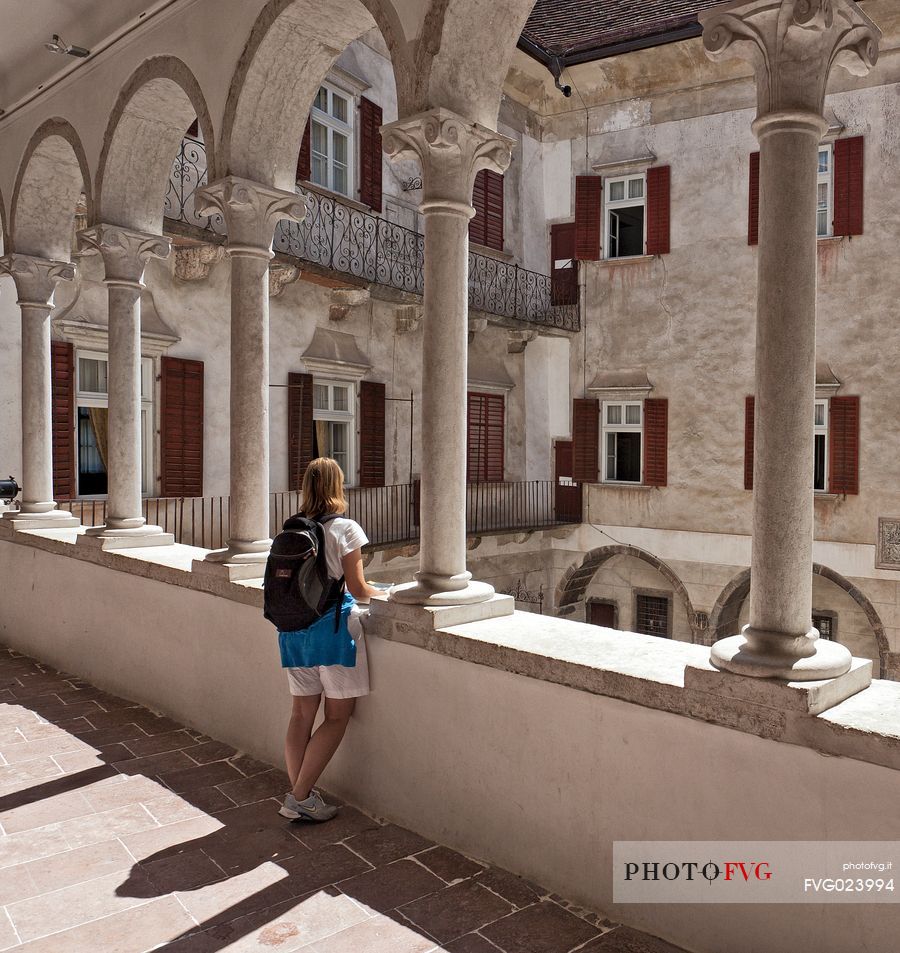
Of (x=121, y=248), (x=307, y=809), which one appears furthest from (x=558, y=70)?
(x=307, y=809)

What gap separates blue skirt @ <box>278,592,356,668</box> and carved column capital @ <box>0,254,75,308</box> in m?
4.95

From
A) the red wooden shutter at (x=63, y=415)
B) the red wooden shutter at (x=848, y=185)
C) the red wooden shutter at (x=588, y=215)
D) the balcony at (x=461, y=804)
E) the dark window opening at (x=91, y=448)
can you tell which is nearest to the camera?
the balcony at (x=461, y=804)

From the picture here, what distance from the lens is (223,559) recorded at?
481cm

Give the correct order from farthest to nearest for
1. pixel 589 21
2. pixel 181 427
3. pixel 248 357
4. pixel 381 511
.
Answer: pixel 589 21 < pixel 381 511 < pixel 181 427 < pixel 248 357

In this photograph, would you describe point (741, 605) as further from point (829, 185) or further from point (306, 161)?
point (306, 161)

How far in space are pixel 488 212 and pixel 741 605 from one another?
7.86 meters

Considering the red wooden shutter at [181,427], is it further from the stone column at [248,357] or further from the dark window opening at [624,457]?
the dark window opening at [624,457]

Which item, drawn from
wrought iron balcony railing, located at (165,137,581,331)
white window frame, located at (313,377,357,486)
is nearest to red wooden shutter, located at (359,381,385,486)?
white window frame, located at (313,377,357,486)

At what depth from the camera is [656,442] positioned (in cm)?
1457

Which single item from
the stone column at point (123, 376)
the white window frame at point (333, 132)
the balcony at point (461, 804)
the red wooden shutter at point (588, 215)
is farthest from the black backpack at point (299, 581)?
the red wooden shutter at point (588, 215)

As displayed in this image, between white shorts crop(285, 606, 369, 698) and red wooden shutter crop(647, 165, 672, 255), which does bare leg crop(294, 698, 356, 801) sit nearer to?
white shorts crop(285, 606, 369, 698)

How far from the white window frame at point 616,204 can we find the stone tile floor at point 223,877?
41.0 ft

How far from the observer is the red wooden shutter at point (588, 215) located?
15.0 m

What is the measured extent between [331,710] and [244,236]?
2691 mm
